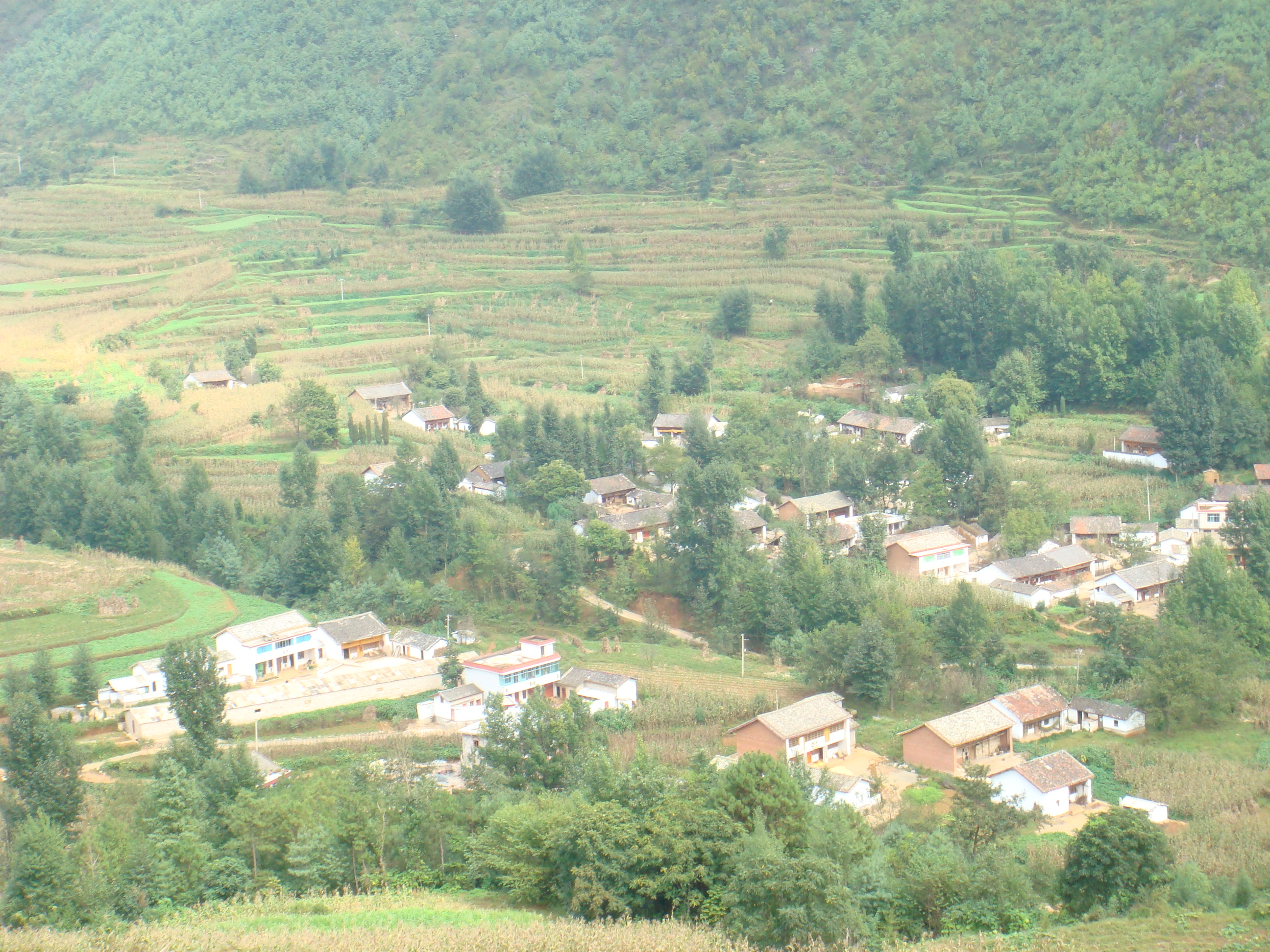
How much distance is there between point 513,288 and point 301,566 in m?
18.5

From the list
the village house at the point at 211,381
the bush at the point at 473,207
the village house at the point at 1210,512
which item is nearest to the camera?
the village house at the point at 1210,512

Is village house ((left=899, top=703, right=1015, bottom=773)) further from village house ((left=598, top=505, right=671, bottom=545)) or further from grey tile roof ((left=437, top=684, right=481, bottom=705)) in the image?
village house ((left=598, top=505, right=671, bottom=545))

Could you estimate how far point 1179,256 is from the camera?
34.2 metres

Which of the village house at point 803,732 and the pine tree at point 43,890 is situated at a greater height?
the pine tree at point 43,890

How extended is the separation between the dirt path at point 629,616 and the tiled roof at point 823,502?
4.07m

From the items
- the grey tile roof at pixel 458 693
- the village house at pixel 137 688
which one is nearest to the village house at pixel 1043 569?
the grey tile roof at pixel 458 693

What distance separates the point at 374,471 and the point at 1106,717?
1530 cm

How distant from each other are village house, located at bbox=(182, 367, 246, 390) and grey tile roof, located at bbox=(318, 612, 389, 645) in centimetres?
1323

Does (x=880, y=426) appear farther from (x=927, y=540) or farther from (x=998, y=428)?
(x=927, y=540)

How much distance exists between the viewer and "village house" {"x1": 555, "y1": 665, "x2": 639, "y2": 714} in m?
19.1

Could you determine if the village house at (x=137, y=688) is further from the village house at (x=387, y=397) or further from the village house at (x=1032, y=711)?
the village house at (x=387, y=397)

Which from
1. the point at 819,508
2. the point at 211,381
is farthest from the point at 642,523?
the point at 211,381

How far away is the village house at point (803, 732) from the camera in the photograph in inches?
682

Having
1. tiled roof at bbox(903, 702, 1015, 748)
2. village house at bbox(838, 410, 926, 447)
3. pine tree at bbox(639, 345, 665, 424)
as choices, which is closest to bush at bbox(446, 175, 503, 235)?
pine tree at bbox(639, 345, 665, 424)
